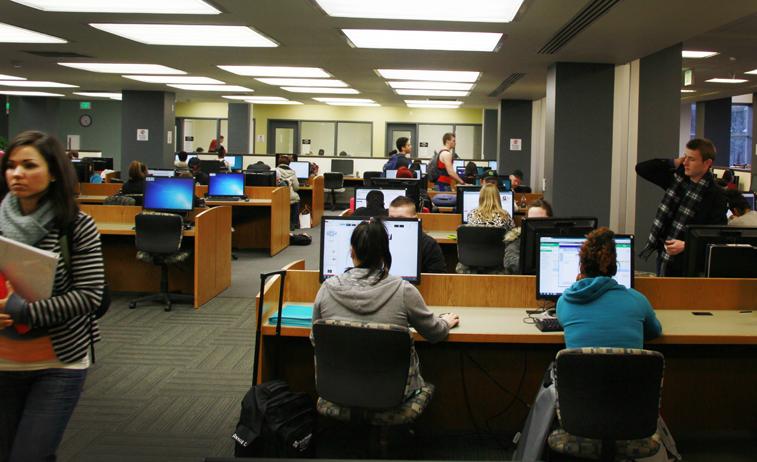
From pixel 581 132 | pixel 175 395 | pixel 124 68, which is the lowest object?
pixel 175 395

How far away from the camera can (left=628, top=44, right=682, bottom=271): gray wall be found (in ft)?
26.8

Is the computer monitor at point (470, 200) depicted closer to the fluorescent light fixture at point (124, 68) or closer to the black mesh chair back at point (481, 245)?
the black mesh chair back at point (481, 245)

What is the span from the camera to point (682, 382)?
3.86m

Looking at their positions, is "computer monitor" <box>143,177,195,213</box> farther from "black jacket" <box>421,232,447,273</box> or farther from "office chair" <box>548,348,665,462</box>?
"office chair" <box>548,348,665,462</box>

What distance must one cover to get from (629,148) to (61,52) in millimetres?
7223

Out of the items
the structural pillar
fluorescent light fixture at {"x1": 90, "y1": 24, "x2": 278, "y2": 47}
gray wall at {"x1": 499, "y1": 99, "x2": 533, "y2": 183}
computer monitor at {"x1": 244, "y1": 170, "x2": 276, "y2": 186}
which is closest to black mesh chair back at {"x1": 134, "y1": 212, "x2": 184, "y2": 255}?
fluorescent light fixture at {"x1": 90, "y1": 24, "x2": 278, "y2": 47}

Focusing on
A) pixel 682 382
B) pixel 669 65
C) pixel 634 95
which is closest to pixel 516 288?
pixel 682 382

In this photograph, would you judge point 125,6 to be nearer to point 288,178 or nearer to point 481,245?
point 481,245

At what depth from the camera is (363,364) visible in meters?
2.76

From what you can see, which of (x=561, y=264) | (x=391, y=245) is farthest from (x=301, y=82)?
(x=561, y=264)

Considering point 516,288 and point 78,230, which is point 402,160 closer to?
point 516,288

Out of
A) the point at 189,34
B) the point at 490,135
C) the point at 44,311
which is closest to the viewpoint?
the point at 44,311

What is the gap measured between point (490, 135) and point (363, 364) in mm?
17501

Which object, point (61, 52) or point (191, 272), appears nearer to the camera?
point (191, 272)
